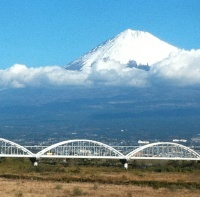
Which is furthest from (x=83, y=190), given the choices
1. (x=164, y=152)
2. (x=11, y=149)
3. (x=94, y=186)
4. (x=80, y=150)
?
(x=164, y=152)

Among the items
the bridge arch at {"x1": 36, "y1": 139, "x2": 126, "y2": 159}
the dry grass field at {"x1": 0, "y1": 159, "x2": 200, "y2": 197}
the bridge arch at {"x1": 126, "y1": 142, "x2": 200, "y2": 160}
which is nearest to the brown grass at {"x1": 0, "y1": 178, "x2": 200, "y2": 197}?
the dry grass field at {"x1": 0, "y1": 159, "x2": 200, "y2": 197}

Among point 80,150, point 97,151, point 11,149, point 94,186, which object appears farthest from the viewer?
point 80,150

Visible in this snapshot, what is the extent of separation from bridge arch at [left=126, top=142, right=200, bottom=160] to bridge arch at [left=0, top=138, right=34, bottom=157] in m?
15.4

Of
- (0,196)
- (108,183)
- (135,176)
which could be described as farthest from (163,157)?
(0,196)

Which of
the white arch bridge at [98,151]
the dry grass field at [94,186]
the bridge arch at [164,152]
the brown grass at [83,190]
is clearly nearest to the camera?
the brown grass at [83,190]

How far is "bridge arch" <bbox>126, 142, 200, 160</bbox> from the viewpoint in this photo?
91750mm

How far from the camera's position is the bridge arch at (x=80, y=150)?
92688 millimetres

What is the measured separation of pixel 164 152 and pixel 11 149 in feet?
76.2

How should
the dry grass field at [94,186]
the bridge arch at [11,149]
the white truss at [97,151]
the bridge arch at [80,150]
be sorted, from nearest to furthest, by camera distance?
the dry grass field at [94,186]
the bridge arch at [11,149]
the white truss at [97,151]
the bridge arch at [80,150]

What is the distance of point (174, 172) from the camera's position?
74375 millimetres

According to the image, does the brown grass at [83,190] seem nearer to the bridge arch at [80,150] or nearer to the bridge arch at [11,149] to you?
the bridge arch at [11,149]

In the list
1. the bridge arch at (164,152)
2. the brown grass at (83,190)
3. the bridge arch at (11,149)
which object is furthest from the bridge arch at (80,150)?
the brown grass at (83,190)

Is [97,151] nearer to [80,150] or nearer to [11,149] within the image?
[80,150]

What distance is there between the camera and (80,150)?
317 feet
